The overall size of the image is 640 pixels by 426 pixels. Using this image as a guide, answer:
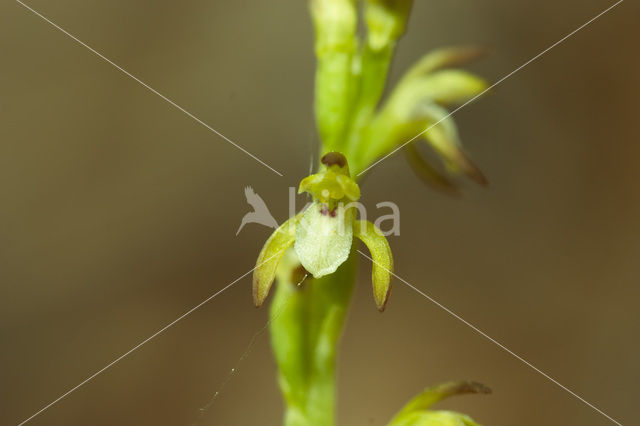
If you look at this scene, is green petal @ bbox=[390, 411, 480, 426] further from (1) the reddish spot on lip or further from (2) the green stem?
(1) the reddish spot on lip

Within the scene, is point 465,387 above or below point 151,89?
below

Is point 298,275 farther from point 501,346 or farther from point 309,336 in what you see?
point 501,346

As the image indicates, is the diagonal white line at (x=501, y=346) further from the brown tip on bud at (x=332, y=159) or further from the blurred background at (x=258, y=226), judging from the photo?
the brown tip on bud at (x=332, y=159)

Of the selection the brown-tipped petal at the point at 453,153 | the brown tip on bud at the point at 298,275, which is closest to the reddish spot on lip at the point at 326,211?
the brown tip on bud at the point at 298,275

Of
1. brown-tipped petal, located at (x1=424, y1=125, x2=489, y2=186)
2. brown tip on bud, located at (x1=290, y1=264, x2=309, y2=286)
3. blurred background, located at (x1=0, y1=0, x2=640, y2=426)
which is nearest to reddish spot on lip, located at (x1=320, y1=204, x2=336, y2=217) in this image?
brown tip on bud, located at (x1=290, y1=264, x2=309, y2=286)

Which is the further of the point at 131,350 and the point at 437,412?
the point at 131,350

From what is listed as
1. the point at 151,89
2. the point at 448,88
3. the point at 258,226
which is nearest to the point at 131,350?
the point at 258,226
